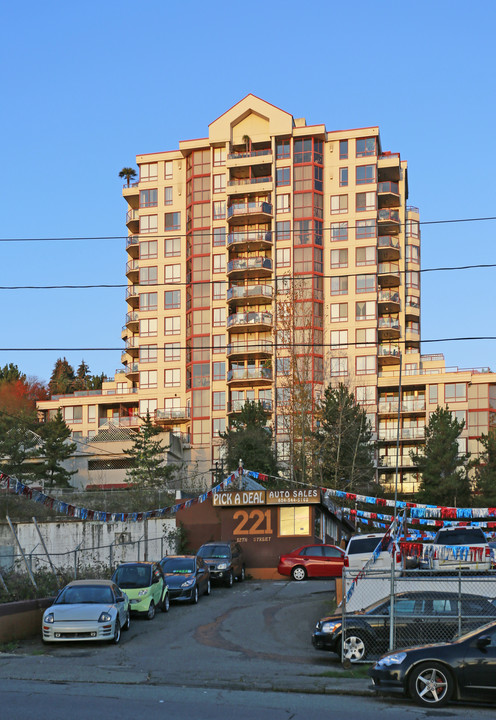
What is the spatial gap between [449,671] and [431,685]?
0.33m

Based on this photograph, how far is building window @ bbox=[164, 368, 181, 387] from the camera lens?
81500 millimetres

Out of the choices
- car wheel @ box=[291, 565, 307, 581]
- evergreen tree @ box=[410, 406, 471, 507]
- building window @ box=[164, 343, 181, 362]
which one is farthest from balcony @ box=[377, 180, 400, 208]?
car wheel @ box=[291, 565, 307, 581]

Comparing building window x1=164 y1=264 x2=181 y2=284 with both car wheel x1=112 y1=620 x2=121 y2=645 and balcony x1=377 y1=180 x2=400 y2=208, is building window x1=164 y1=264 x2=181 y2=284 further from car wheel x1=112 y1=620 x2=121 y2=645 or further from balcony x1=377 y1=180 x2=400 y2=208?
car wheel x1=112 y1=620 x2=121 y2=645

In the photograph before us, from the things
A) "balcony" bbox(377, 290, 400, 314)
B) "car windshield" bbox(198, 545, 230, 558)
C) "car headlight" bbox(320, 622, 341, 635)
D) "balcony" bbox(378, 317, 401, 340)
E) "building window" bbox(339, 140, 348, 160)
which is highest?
"building window" bbox(339, 140, 348, 160)

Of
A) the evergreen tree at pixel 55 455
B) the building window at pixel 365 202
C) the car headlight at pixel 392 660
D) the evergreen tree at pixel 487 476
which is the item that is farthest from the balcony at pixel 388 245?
the car headlight at pixel 392 660

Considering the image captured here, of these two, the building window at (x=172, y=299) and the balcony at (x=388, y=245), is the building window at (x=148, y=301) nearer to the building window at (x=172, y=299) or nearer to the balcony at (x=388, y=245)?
the building window at (x=172, y=299)

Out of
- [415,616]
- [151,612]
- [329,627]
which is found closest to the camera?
[415,616]

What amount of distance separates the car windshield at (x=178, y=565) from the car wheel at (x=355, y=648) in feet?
38.9

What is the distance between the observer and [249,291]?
7894 cm

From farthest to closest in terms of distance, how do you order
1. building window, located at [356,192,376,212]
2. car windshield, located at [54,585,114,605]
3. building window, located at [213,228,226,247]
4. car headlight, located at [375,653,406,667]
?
building window, located at [213,228,226,247], building window, located at [356,192,376,212], car windshield, located at [54,585,114,605], car headlight, located at [375,653,406,667]

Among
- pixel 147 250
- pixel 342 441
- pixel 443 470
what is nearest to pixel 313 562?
pixel 342 441

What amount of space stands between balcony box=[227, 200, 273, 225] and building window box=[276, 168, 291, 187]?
2440 millimetres

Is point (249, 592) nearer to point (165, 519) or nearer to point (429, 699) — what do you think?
point (165, 519)

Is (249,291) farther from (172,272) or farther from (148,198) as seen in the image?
(148,198)
